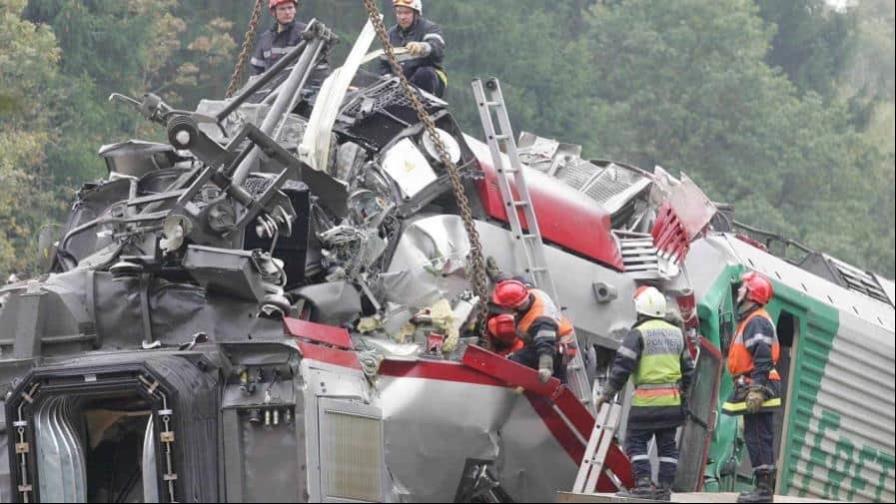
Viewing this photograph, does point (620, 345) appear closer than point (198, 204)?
No

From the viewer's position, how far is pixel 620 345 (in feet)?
38.6

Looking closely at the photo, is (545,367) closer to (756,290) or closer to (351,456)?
(756,290)

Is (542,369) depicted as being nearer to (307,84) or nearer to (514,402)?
(514,402)

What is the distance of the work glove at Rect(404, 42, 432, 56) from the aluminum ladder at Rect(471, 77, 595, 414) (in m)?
1.03

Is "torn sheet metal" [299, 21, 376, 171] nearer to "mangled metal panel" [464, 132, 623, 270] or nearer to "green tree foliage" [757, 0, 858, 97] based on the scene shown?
"mangled metal panel" [464, 132, 623, 270]

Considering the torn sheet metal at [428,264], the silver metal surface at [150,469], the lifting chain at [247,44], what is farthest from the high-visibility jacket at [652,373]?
the lifting chain at [247,44]

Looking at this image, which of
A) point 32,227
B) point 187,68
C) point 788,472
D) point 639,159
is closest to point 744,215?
point 639,159

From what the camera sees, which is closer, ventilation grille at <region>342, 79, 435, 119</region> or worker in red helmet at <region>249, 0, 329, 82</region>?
ventilation grille at <region>342, 79, 435, 119</region>

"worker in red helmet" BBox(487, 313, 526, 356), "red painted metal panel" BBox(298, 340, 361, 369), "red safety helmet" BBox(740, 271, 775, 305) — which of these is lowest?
"red painted metal panel" BBox(298, 340, 361, 369)

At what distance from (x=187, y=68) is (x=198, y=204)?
13.9 meters

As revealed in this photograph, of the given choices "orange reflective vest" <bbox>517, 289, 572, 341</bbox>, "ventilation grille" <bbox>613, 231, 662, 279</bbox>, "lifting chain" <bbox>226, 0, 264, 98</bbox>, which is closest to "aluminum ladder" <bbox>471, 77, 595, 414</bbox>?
"orange reflective vest" <bbox>517, 289, 572, 341</bbox>

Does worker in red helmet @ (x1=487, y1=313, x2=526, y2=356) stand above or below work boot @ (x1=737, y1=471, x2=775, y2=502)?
above

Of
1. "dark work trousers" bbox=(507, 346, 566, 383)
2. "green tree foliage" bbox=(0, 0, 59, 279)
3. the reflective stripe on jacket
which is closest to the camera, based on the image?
the reflective stripe on jacket

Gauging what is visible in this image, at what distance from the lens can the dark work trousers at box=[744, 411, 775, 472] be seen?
36.8ft
